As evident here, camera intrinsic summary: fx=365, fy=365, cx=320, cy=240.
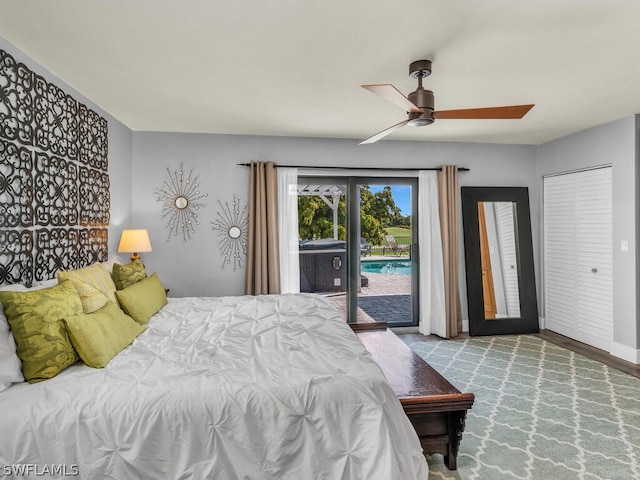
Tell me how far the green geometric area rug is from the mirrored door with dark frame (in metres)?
0.72

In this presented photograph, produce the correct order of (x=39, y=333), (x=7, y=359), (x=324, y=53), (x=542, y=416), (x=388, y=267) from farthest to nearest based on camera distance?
1. (x=388, y=267)
2. (x=542, y=416)
3. (x=324, y=53)
4. (x=39, y=333)
5. (x=7, y=359)

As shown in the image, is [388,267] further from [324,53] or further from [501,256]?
[324,53]

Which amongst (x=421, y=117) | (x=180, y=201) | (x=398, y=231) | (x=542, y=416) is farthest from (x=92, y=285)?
(x=398, y=231)

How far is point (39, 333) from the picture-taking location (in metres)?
1.80

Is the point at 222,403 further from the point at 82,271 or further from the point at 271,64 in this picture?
the point at 271,64

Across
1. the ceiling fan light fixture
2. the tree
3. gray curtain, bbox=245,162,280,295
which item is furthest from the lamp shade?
the ceiling fan light fixture

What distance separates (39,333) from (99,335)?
0.87 ft

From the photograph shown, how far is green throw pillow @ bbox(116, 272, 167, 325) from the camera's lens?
105 inches

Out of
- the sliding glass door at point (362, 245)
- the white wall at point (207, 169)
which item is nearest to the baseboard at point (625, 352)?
the sliding glass door at point (362, 245)

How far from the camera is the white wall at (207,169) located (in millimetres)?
4305

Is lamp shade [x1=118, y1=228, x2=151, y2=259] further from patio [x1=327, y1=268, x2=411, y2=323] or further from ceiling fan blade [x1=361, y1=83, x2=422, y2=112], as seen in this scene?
ceiling fan blade [x1=361, y1=83, x2=422, y2=112]

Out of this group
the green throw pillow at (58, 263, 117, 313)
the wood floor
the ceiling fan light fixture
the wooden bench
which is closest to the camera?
the wooden bench

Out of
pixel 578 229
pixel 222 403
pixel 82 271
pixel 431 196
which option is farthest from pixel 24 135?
pixel 578 229

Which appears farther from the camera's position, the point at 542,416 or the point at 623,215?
the point at 623,215
